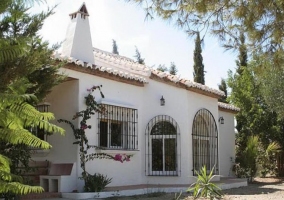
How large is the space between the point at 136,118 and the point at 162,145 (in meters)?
1.45

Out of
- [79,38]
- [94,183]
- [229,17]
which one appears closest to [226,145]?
[79,38]

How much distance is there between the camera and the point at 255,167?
17703 mm

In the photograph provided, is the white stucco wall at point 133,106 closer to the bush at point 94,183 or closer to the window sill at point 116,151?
the window sill at point 116,151

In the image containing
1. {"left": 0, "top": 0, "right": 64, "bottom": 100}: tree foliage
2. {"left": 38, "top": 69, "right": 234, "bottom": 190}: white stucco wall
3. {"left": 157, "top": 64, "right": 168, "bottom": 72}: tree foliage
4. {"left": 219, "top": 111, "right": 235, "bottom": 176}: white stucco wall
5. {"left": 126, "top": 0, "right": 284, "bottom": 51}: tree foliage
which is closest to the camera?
{"left": 0, "top": 0, "right": 64, "bottom": 100}: tree foliage

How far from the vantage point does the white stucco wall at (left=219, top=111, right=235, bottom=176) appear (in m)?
18.4

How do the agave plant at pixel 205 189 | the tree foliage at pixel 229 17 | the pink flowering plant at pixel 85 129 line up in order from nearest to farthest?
the tree foliage at pixel 229 17
the agave plant at pixel 205 189
the pink flowering plant at pixel 85 129

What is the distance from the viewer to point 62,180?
1126 cm

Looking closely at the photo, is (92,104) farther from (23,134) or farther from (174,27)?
(23,134)

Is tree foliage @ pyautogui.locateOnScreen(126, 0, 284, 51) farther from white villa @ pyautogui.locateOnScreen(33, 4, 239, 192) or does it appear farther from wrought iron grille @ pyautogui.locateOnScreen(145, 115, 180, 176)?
wrought iron grille @ pyautogui.locateOnScreen(145, 115, 180, 176)

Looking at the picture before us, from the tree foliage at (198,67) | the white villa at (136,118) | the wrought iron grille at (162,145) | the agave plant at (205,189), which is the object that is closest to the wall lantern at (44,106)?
the white villa at (136,118)

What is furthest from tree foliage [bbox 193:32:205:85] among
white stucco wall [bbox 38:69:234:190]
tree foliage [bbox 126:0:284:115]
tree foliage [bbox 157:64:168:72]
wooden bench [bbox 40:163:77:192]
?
tree foliage [bbox 126:0:284:115]

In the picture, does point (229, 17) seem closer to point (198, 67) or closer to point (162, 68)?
point (198, 67)

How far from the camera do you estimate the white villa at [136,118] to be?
12.4 meters

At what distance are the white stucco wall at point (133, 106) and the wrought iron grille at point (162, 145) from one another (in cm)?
17
